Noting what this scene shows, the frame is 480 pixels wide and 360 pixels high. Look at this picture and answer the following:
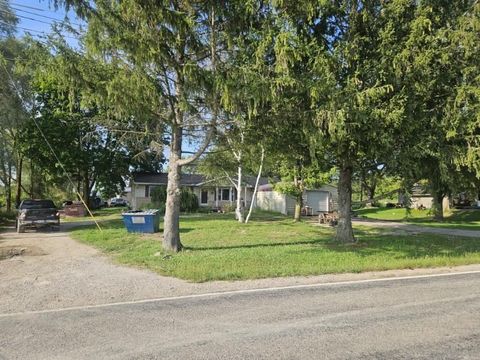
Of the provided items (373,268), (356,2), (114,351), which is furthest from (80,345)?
(356,2)

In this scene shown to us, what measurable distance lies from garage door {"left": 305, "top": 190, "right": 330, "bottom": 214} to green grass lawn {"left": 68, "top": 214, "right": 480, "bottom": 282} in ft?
67.5

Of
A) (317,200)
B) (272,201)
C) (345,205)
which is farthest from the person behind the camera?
(272,201)

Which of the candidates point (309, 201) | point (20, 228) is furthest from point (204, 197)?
point (20, 228)

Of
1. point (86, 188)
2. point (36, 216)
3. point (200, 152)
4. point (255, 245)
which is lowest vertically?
point (255, 245)

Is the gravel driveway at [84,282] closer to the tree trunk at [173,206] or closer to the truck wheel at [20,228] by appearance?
the tree trunk at [173,206]

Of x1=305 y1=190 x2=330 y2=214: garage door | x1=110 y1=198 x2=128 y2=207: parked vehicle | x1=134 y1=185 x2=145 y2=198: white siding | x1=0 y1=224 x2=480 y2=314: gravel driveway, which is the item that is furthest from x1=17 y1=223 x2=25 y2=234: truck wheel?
x1=110 y1=198 x2=128 y2=207: parked vehicle

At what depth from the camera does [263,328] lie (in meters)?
6.18

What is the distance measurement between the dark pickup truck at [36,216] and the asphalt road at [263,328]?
638 inches

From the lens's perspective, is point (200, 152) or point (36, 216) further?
point (36, 216)

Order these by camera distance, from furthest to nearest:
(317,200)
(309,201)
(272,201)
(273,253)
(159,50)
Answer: (272,201)
(317,200)
(309,201)
(273,253)
(159,50)

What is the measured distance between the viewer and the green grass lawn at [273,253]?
437 inches

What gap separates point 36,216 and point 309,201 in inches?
963

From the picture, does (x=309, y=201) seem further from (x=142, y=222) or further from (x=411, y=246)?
(x=411, y=246)

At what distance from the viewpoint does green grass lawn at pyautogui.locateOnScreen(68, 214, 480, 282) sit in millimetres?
11102
